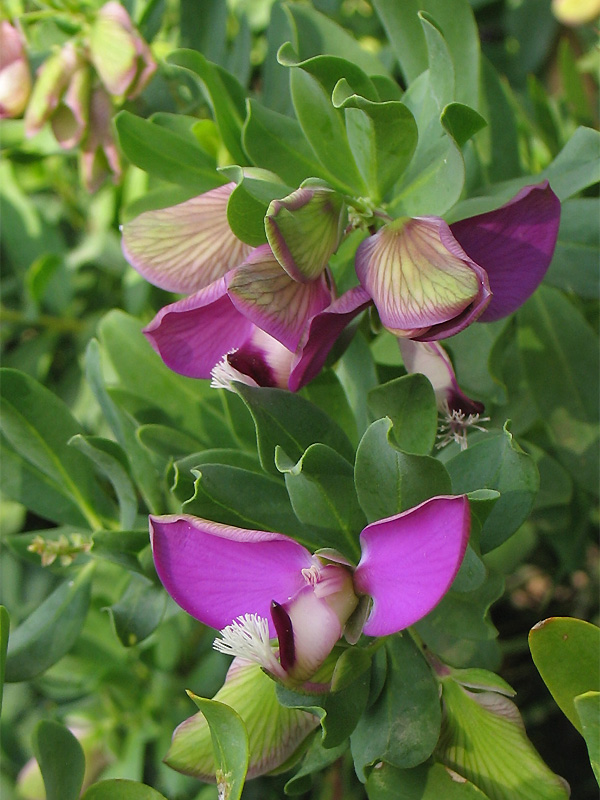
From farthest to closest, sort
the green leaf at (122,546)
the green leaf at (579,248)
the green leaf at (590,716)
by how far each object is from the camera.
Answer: the green leaf at (579,248)
the green leaf at (122,546)
the green leaf at (590,716)

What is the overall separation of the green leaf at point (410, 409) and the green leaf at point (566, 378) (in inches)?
13.2

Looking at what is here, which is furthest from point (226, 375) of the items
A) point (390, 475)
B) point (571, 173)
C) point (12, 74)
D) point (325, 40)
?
point (12, 74)

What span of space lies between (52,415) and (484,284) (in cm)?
49

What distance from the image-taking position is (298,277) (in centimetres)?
58

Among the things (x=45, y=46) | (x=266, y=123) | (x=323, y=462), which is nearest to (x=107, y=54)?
(x=45, y=46)

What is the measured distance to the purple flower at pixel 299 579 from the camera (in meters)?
0.52

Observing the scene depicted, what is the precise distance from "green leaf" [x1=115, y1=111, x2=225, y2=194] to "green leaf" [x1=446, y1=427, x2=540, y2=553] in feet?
1.29

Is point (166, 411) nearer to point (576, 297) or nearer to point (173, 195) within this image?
point (173, 195)

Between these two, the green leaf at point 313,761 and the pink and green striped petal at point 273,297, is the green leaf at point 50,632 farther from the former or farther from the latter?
the pink and green striped petal at point 273,297

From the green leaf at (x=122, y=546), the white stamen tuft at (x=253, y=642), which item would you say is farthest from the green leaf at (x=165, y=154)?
the white stamen tuft at (x=253, y=642)

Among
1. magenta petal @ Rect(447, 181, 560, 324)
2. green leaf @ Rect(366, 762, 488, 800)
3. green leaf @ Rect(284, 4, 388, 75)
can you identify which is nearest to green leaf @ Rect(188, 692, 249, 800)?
green leaf @ Rect(366, 762, 488, 800)

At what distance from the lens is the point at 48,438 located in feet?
2.73

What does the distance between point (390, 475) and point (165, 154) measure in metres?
0.42

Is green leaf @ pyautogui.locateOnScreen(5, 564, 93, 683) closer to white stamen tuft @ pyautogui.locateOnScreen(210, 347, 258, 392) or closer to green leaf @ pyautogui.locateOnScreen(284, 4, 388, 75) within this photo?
white stamen tuft @ pyautogui.locateOnScreen(210, 347, 258, 392)
